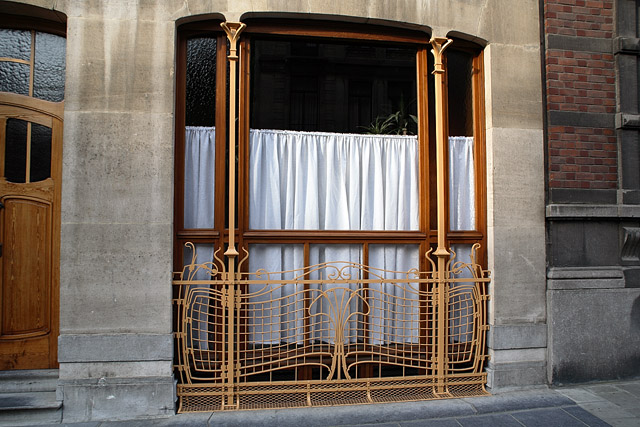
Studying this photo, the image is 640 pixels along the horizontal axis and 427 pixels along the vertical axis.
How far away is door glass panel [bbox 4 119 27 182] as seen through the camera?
4551 millimetres

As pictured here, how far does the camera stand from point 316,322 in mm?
4723

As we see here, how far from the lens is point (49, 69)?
470 centimetres

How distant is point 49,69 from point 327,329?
394cm

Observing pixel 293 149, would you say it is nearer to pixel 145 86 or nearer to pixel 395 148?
pixel 395 148

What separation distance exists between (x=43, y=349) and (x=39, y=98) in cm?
256

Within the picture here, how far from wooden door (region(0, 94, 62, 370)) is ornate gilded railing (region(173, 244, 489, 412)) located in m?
1.35

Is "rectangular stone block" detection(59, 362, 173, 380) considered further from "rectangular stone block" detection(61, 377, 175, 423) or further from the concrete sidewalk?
the concrete sidewalk

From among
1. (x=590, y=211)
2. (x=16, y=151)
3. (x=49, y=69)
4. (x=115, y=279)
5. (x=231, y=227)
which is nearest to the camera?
(x=115, y=279)

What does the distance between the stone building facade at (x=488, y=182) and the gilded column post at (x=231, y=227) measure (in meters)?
0.28

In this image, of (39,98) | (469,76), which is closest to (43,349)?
(39,98)

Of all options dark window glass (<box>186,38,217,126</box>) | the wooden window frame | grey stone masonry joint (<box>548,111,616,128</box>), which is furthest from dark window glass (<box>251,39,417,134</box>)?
grey stone masonry joint (<box>548,111,616,128</box>)

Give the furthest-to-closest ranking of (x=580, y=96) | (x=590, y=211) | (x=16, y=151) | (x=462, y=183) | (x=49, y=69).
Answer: (x=462, y=183), (x=580, y=96), (x=590, y=211), (x=49, y=69), (x=16, y=151)

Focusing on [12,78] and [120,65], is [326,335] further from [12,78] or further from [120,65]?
[12,78]

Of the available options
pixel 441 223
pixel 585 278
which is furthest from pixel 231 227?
pixel 585 278
